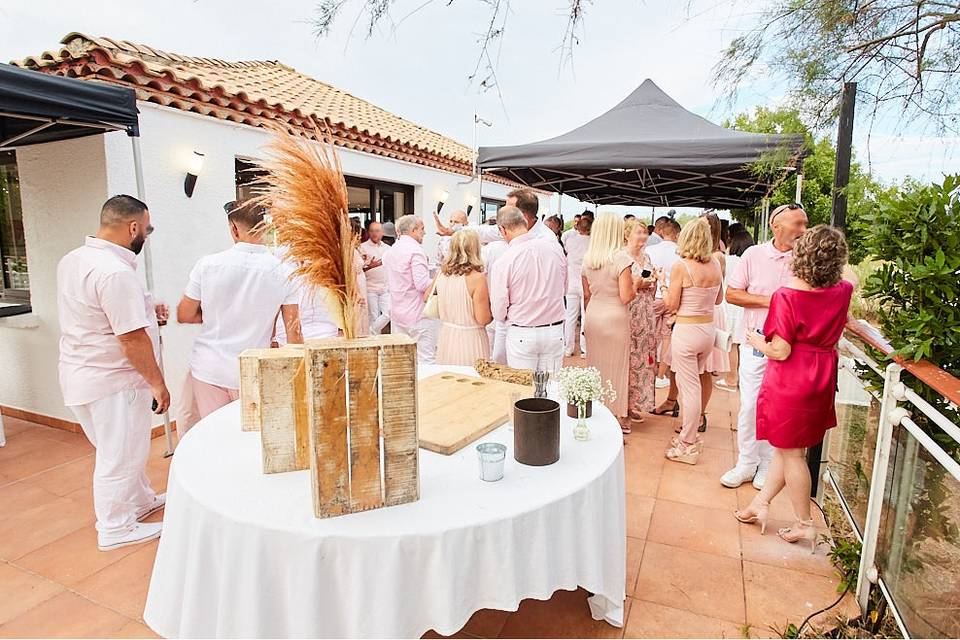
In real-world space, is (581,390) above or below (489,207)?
below

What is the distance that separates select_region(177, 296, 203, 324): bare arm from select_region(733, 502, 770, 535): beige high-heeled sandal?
319 centimetres

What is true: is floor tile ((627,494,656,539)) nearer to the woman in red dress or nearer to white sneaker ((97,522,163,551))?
the woman in red dress

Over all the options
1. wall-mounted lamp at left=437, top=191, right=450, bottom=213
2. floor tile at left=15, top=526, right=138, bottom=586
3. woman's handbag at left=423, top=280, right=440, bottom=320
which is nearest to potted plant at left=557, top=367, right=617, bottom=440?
woman's handbag at left=423, top=280, right=440, bottom=320

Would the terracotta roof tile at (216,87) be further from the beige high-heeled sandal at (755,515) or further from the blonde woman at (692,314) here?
the beige high-heeled sandal at (755,515)

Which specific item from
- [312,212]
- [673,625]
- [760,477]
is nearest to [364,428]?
[312,212]

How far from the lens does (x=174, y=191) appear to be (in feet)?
15.2

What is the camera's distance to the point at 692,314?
3961 mm

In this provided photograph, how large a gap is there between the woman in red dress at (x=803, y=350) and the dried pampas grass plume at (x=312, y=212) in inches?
83.6

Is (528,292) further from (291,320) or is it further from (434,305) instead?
Result: (291,320)

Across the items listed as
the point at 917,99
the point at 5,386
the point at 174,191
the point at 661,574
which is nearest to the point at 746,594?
the point at 661,574

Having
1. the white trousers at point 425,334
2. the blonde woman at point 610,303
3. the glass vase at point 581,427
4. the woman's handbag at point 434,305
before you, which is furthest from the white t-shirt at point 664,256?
the glass vase at point 581,427

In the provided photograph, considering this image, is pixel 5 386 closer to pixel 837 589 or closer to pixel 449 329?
pixel 449 329

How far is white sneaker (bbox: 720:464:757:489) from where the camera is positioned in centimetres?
366

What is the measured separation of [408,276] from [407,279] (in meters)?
0.04
